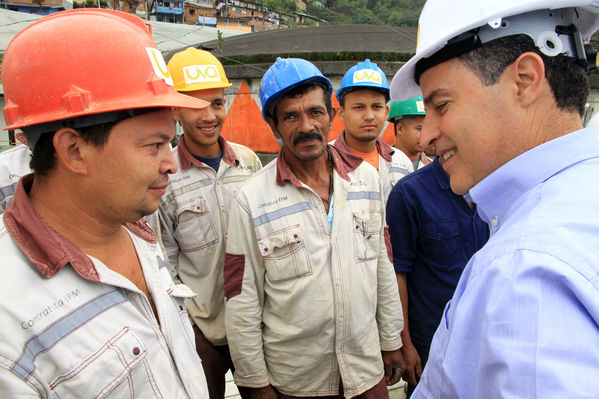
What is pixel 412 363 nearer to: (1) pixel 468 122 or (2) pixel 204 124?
(1) pixel 468 122

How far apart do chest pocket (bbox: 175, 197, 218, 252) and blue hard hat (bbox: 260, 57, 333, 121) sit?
2.84 ft

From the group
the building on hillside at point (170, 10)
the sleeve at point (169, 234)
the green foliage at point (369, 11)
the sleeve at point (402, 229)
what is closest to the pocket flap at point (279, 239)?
the sleeve at point (402, 229)

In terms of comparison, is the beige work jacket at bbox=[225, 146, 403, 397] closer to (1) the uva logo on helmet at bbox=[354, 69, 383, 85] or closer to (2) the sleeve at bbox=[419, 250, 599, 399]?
(2) the sleeve at bbox=[419, 250, 599, 399]

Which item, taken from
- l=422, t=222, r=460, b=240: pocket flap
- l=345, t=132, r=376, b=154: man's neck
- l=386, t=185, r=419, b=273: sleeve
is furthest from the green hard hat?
l=422, t=222, r=460, b=240: pocket flap

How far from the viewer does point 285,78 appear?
6.93ft

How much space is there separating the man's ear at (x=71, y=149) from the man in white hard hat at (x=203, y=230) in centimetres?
129

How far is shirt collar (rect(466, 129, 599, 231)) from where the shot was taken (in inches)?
35.5

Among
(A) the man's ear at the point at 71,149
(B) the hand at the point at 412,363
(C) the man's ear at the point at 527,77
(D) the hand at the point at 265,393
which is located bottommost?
(B) the hand at the point at 412,363

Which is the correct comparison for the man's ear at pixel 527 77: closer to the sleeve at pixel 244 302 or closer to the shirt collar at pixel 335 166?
the shirt collar at pixel 335 166

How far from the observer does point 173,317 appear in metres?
1.39

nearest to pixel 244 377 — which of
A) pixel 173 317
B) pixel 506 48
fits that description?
pixel 173 317

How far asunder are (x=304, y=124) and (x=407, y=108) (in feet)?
6.11

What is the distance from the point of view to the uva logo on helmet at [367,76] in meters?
3.41

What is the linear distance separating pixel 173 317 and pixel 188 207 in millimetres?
1174
